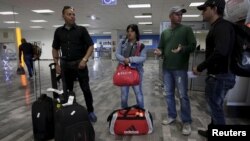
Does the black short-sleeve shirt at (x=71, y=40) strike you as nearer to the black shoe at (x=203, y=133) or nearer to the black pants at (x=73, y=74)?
the black pants at (x=73, y=74)

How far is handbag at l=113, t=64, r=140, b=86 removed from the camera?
241 cm

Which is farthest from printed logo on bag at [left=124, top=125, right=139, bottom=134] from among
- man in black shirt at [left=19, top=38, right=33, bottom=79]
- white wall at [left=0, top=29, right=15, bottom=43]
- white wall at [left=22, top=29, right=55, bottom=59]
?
white wall at [left=22, top=29, right=55, bottom=59]

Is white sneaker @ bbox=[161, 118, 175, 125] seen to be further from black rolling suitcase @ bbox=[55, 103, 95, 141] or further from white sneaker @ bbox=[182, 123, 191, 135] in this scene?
black rolling suitcase @ bbox=[55, 103, 95, 141]

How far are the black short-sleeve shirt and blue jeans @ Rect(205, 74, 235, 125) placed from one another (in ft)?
5.04

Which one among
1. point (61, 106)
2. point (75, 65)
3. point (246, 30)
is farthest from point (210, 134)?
point (75, 65)

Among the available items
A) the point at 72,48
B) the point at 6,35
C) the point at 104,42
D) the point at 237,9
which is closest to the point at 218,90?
the point at 237,9

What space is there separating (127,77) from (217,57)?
3.39ft

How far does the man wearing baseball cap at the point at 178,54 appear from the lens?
7.62 feet

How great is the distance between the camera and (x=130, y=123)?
7.71ft

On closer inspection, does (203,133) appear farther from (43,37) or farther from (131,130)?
(43,37)

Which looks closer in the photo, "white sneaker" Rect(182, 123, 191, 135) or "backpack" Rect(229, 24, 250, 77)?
"backpack" Rect(229, 24, 250, 77)

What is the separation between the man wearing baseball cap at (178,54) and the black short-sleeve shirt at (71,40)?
0.94m

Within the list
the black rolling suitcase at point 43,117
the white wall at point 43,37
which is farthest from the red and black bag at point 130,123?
the white wall at point 43,37

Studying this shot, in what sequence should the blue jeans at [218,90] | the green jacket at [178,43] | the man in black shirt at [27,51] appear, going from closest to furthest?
the blue jeans at [218,90] → the green jacket at [178,43] → the man in black shirt at [27,51]
